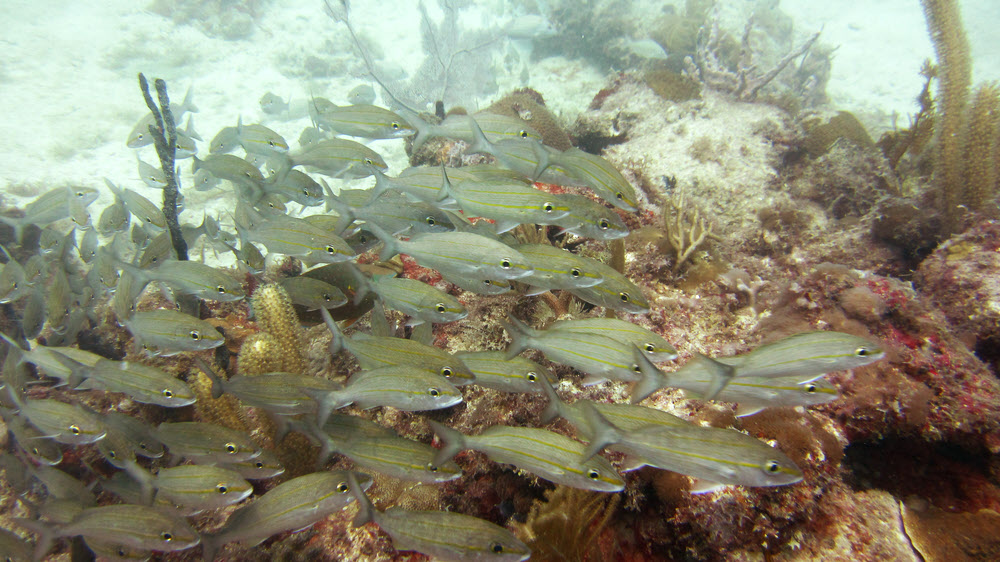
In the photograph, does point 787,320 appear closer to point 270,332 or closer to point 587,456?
point 587,456

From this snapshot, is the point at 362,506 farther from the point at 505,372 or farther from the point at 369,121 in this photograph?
the point at 369,121

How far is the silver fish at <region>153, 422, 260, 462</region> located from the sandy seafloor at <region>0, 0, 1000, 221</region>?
13860 millimetres

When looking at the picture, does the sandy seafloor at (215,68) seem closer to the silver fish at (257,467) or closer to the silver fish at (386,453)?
the silver fish at (257,467)

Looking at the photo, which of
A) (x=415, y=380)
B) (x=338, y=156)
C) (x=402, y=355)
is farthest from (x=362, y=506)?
(x=338, y=156)

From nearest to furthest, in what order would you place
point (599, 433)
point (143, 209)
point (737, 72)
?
1. point (599, 433)
2. point (143, 209)
3. point (737, 72)

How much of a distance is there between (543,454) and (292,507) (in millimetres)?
1730

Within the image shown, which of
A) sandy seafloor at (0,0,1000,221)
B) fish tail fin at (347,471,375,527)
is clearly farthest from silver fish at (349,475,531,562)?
sandy seafloor at (0,0,1000,221)

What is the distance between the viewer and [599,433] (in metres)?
2.20

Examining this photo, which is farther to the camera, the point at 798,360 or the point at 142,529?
the point at 142,529

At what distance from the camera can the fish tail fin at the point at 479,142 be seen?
12.4 ft

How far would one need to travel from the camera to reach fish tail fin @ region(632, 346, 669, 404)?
92.7 inches

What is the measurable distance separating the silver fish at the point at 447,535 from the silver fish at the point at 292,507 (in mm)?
335

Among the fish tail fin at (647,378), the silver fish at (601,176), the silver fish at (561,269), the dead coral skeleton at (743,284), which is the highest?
the silver fish at (601,176)

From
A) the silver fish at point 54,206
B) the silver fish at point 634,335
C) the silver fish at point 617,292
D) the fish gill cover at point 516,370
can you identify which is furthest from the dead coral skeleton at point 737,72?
the silver fish at point 54,206
